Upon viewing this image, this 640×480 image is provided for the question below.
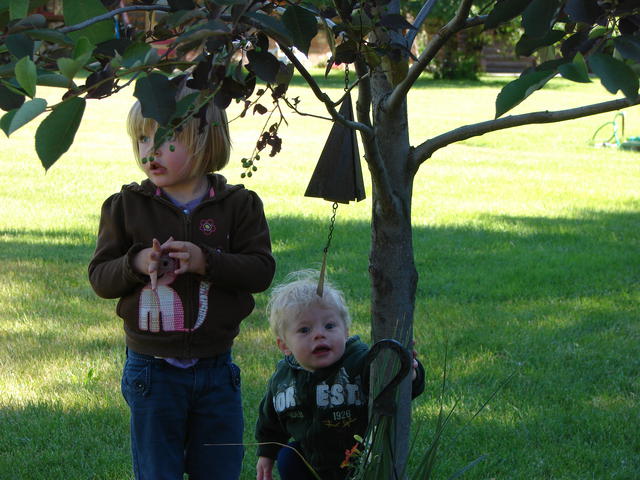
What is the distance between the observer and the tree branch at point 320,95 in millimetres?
1492

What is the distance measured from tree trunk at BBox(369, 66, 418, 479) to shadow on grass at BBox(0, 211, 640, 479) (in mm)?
1195

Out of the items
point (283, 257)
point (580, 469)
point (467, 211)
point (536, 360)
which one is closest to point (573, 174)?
point (467, 211)

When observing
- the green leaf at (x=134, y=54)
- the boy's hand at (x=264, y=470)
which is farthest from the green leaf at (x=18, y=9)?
the boy's hand at (x=264, y=470)

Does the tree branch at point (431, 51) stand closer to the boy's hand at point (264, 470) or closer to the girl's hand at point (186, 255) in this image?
the girl's hand at point (186, 255)

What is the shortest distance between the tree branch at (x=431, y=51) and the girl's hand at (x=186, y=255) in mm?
650

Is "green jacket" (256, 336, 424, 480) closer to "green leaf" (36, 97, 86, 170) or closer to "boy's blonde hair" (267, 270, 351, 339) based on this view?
"boy's blonde hair" (267, 270, 351, 339)

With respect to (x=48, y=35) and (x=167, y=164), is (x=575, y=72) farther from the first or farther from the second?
(x=167, y=164)

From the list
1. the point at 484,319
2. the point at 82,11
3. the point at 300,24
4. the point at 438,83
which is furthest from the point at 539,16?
the point at 438,83

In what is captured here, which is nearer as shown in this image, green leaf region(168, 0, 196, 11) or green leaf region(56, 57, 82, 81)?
green leaf region(56, 57, 82, 81)

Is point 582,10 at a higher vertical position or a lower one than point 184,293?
higher

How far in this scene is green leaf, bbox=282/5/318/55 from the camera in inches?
52.0

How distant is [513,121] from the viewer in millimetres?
1941

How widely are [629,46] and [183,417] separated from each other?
1.67 metres

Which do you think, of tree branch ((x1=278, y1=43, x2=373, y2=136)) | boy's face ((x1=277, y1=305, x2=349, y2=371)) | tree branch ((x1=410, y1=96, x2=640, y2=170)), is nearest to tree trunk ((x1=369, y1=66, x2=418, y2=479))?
tree branch ((x1=410, y1=96, x2=640, y2=170))
